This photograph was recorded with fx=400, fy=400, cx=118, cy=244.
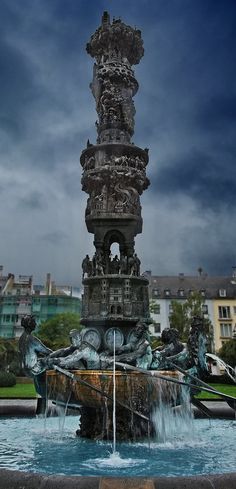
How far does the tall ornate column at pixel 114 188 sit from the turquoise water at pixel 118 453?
3084 mm

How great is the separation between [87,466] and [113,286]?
6474mm

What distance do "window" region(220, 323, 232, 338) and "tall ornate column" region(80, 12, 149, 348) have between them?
62.1 m

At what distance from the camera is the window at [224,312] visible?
73250 mm

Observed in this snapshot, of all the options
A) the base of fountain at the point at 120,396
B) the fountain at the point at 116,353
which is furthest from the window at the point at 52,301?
the base of fountain at the point at 120,396

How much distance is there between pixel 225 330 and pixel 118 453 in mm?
67546

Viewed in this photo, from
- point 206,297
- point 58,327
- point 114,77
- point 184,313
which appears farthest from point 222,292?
point 114,77

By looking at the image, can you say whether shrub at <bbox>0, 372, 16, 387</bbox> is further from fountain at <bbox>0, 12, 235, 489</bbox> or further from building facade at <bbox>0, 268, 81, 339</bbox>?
building facade at <bbox>0, 268, 81, 339</bbox>

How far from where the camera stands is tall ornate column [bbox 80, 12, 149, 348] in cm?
1303

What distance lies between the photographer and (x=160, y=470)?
280 inches

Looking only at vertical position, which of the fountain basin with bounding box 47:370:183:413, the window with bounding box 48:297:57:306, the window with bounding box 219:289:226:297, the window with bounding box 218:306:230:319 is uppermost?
the window with bounding box 48:297:57:306

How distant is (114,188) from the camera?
14367 millimetres

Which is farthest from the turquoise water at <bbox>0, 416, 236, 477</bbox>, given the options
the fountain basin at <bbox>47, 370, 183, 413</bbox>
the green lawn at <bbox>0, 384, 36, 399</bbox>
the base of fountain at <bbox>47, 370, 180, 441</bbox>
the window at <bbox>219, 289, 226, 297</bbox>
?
the window at <bbox>219, 289, 226, 297</bbox>

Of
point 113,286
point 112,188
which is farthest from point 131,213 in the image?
point 113,286

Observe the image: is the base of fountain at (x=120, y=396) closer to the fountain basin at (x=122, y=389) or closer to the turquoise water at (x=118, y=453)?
the fountain basin at (x=122, y=389)
